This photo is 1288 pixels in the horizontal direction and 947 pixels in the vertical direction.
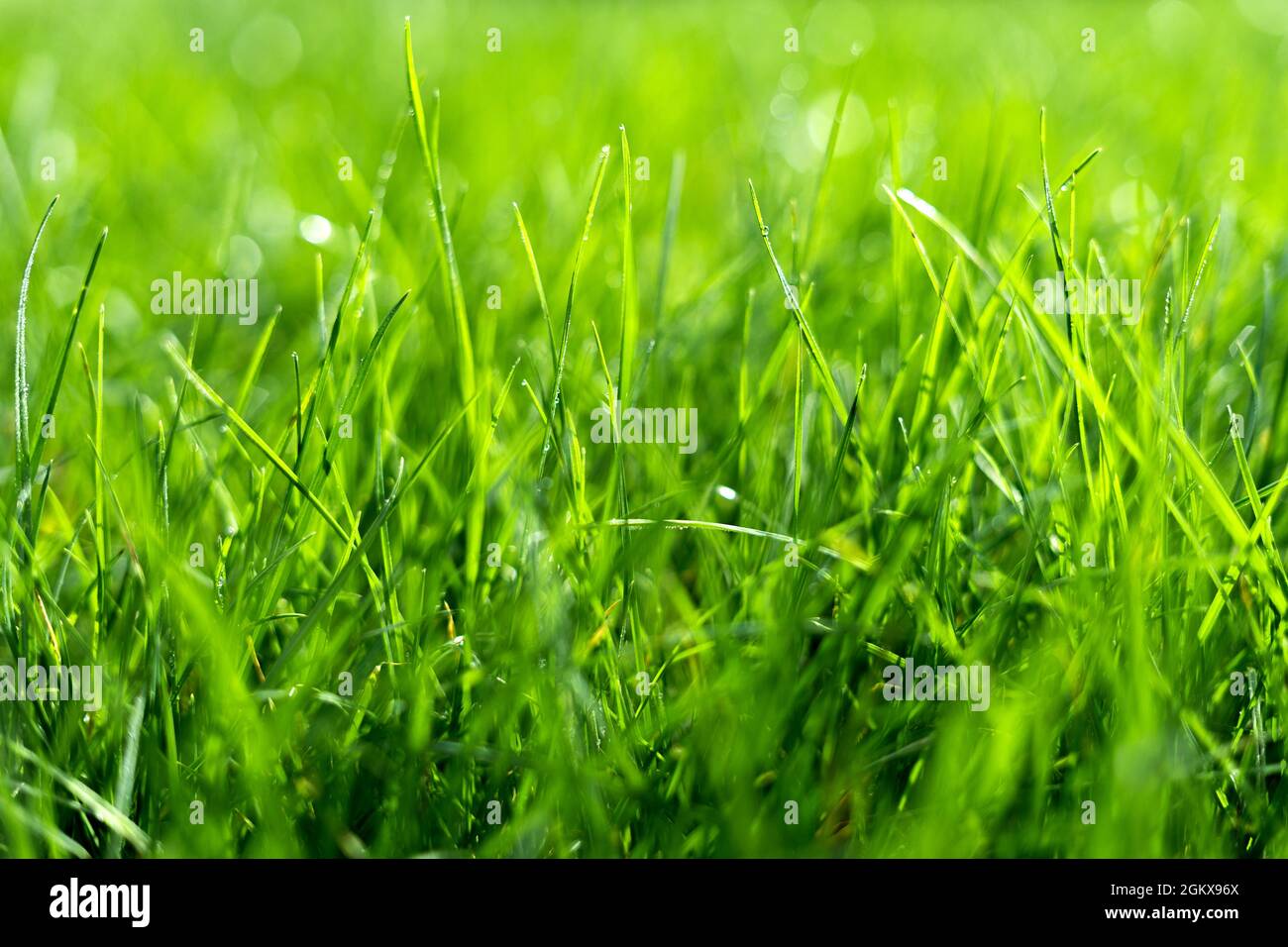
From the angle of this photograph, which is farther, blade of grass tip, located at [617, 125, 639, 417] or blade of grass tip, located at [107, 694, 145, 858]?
blade of grass tip, located at [617, 125, 639, 417]

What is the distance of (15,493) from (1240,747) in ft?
4.13

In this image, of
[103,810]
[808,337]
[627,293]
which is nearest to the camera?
[103,810]

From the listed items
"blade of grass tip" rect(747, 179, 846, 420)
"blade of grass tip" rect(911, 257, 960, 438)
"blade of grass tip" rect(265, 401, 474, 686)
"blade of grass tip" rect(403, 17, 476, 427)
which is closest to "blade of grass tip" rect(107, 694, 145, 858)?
"blade of grass tip" rect(265, 401, 474, 686)

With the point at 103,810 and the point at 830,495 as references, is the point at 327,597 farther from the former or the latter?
the point at 830,495

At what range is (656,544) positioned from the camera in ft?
3.95

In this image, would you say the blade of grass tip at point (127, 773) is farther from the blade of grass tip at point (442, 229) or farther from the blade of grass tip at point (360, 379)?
the blade of grass tip at point (442, 229)

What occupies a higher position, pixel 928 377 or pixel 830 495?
pixel 928 377

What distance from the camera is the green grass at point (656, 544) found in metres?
0.97

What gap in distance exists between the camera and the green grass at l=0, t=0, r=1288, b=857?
968mm

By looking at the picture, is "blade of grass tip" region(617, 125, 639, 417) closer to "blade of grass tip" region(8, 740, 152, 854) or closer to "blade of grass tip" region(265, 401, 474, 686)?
"blade of grass tip" region(265, 401, 474, 686)

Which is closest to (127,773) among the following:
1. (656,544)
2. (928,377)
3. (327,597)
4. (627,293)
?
(327,597)

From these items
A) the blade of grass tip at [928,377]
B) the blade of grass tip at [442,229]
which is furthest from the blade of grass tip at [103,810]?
the blade of grass tip at [928,377]

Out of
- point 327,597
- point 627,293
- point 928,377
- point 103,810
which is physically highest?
point 627,293

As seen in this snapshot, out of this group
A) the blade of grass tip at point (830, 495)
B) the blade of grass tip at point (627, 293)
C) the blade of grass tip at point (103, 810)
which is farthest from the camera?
the blade of grass tip at point (627, 293)
